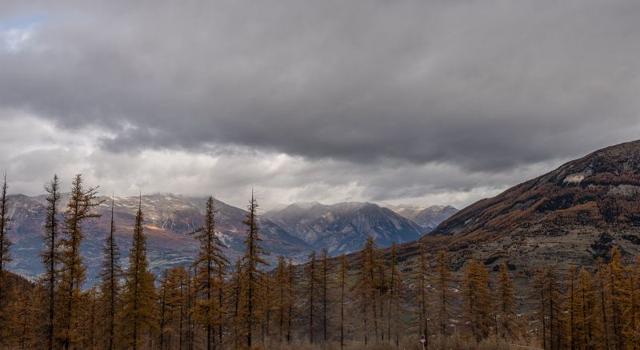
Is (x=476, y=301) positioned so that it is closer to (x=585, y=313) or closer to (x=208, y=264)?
(x=585, y=313)

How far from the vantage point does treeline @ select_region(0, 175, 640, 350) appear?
3684 centimetres

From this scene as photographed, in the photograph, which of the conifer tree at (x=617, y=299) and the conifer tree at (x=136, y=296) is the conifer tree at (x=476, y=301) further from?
the conifer tree at (x=136, y=296)

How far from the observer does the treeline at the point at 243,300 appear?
36844mm

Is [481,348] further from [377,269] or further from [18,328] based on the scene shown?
[18,328]

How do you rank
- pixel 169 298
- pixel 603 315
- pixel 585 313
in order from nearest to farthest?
pixel 603 315, pixel 169 298, pixel 585 313

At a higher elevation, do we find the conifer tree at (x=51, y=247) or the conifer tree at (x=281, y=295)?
the conifer tree at (x=51, y=247)

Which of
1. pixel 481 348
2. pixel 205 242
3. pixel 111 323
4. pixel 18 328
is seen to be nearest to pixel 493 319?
pixel 481 348

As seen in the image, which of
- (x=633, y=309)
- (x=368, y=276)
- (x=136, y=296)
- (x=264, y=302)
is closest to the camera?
(x=136, y=296)

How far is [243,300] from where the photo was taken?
42.1 metres

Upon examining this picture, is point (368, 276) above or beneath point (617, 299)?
above

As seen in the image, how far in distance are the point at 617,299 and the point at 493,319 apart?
1533 cm

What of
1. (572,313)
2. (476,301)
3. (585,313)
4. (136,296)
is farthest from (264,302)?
(585,313)

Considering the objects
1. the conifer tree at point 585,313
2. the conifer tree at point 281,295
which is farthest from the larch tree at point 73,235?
the conifer tree at point 585,313

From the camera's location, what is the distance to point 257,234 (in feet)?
136
